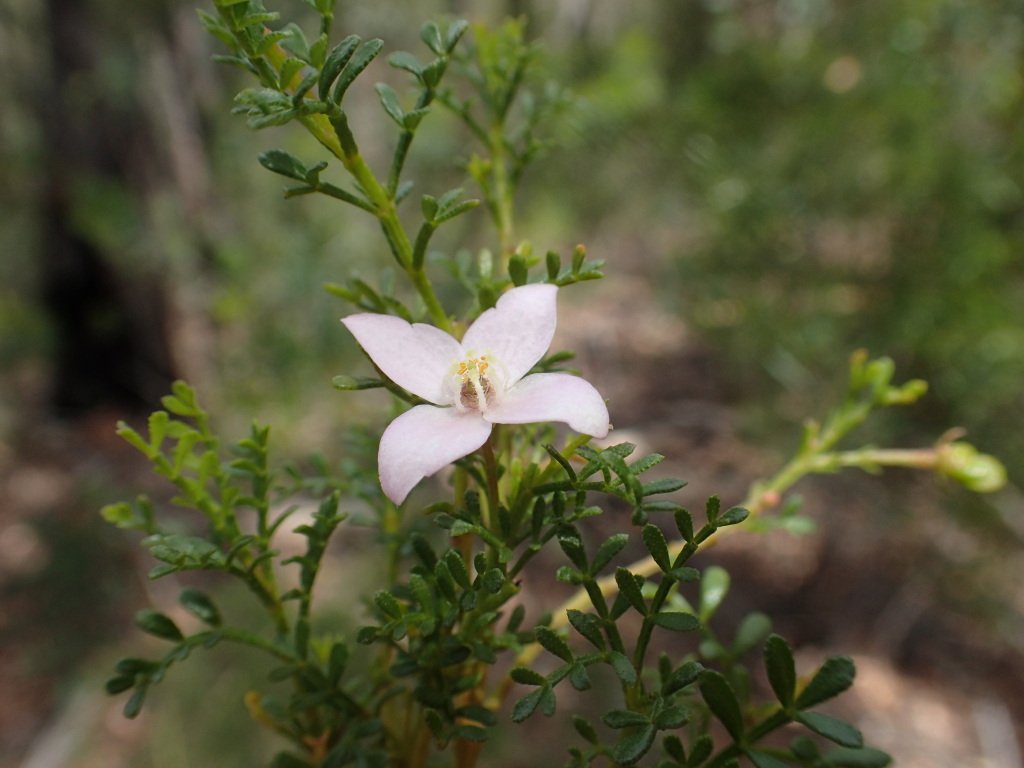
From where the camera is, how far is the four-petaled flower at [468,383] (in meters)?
0.37

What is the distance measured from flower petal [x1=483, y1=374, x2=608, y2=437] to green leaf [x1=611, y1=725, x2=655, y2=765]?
0.56ft

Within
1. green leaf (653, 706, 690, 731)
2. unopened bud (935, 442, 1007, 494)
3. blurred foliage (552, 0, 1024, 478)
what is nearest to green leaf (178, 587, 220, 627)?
green leaf (653, 706, 690, 731)

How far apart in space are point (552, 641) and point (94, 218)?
3162 millimetres

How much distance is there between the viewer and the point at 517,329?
1.42 feet

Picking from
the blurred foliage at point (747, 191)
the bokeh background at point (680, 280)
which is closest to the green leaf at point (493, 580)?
the bokeh background at point (680, 280)

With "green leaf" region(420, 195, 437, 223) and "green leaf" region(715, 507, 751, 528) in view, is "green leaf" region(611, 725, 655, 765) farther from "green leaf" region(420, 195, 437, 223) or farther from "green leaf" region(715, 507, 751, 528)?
"green leaf" region(420, 195, 437, 223)

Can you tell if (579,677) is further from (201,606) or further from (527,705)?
(201,606)

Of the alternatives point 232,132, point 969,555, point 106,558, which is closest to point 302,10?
point 232,132

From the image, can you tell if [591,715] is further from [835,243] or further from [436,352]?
[835,243]

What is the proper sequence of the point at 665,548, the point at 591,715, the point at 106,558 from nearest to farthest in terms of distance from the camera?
the point at 665,548 → the point at 591,715 → the point at 106,558

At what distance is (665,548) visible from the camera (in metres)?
0.38

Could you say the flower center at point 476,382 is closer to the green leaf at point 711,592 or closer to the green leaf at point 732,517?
the green leaf at point 732,517

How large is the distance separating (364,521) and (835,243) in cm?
242

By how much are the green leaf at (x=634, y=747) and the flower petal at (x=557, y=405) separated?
0.17 m
